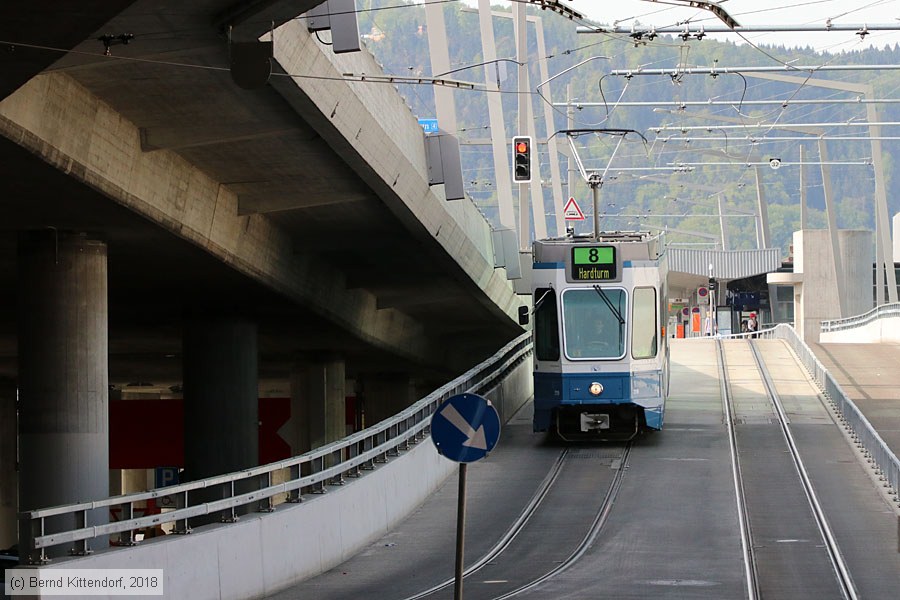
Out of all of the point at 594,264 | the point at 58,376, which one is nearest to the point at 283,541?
the point at 58,376

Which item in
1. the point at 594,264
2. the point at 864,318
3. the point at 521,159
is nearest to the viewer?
the point at 594,264

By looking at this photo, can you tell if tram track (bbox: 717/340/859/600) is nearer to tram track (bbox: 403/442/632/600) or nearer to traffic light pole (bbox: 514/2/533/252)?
tram track (bbox: 403/442/632/600)

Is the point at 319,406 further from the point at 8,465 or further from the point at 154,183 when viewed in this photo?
the point at 154,183

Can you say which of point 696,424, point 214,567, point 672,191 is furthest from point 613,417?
point 672,191

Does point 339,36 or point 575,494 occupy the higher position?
point 339,36

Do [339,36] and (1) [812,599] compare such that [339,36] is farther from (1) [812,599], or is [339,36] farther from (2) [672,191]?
(2) [672,191]

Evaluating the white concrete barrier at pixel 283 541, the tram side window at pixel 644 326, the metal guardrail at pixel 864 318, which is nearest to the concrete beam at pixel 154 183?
the white concrete barrier at pixel 283 541

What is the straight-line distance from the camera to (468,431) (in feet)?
Result: 37.8

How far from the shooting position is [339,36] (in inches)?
677

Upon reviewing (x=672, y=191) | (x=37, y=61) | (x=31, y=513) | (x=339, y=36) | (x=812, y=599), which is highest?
(x=672, y=191)

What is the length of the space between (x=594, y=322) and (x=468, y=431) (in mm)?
13080

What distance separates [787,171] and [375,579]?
175m

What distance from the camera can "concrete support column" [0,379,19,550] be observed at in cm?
4412

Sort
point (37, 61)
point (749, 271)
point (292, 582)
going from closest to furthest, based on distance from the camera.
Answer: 1. point (37, 61)
2. point (292, 582)
3. point (749, 271)
